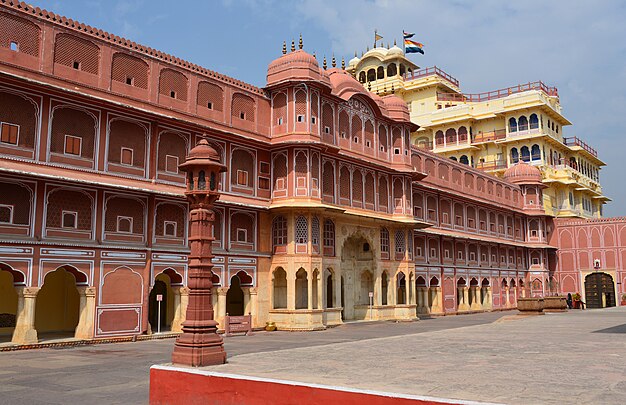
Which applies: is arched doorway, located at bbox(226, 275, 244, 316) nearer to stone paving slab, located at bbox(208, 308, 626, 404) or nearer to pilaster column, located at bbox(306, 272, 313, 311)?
pilaster column, located at bbox(306, 272, 313, 311)

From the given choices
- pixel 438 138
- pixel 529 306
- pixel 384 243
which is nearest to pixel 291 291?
pixel 384 243

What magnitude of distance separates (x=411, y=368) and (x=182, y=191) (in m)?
15.9

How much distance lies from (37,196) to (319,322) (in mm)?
12887

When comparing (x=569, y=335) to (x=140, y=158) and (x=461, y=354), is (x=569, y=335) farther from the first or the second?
(x=140, y=158)

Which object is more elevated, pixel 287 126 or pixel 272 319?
pixel 287 126

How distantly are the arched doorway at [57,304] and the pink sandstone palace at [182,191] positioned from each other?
0.25 feet

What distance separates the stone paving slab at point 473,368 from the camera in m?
7.18

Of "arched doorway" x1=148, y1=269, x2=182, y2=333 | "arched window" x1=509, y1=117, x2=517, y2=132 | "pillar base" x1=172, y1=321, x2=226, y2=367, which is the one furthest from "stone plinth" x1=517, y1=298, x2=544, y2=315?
"arched window" x1=509, y1=117, x2=517, y2=132

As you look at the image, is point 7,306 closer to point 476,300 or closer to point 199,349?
point 199,349

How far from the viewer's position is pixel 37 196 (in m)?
19.3

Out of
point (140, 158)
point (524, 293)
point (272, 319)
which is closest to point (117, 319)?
point (140, 158)

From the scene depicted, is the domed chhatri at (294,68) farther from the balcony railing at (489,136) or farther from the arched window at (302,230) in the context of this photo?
the balcony railing at (489,136)

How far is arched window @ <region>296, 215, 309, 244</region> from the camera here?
2678 cm

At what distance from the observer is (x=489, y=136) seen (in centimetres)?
5581
